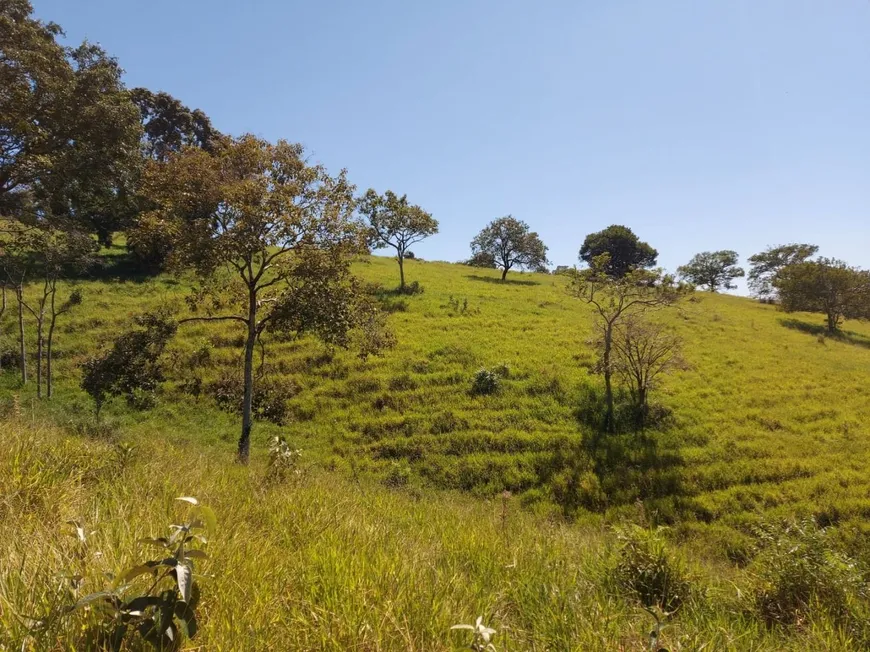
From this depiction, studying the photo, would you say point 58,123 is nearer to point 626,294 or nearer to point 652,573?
point 652,573

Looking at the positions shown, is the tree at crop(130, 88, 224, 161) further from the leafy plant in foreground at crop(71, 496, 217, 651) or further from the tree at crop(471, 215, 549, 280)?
the leafy plant in foreground at crop(71, 496, 217, 651)

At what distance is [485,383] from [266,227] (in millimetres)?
12283

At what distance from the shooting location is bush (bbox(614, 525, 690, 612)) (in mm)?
3990

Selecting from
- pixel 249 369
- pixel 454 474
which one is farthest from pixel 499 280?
pixel 249 369

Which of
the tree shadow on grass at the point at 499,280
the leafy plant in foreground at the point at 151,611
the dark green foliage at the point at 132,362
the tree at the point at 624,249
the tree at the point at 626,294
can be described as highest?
the tree at the point at 624,249

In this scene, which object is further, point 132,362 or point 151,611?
point 132,362

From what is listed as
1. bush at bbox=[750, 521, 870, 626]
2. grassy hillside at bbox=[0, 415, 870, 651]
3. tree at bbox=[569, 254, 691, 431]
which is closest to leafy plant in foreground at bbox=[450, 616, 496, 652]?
grassy hillside at bbox=[0, 415, 870, 651]

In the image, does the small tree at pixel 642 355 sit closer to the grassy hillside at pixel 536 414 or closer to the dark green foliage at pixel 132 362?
the grassy hillside at pixel 536 414

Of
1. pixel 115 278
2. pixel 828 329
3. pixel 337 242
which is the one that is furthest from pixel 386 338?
pixel 828 329

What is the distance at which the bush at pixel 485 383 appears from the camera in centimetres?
1897

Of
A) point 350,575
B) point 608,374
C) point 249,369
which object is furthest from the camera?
point 608,374

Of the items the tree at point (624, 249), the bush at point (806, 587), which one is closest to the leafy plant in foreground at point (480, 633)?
the bush at point (806, 587)

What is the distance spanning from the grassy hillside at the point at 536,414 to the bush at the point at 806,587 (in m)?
6.76

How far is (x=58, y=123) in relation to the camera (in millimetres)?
9945
